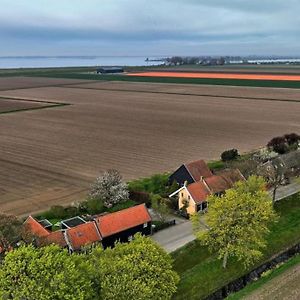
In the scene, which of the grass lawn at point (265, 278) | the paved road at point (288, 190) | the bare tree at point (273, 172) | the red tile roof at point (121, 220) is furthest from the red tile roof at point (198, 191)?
the grass lawn at point (265, 278)

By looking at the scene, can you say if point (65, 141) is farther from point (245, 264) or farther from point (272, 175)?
point (245, 264)

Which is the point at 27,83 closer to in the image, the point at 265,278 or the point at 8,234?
the point at 8,234

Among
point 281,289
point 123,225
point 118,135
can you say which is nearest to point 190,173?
point 123,225

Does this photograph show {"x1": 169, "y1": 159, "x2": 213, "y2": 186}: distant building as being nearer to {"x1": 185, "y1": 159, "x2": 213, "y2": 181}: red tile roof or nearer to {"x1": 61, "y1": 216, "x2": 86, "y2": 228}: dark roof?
{"x1": 185, "y1": 159, "x2": 213, "y2": 181}: red tile roof

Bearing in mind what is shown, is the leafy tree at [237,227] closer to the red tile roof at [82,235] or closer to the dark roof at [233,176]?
the red tile roof at [82,235]

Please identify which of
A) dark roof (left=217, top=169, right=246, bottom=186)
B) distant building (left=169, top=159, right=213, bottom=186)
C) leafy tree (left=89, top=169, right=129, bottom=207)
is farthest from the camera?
distant building (left=169, top=159, right=213, bottom=186)

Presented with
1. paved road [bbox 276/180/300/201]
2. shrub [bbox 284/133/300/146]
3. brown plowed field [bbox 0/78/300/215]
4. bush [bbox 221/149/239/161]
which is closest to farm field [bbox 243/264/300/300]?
paved road [bbox 276/180/300/201]
